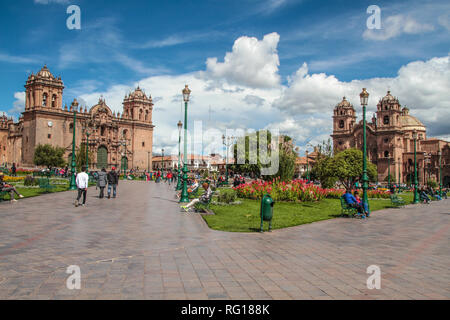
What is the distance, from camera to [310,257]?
21.1 feet

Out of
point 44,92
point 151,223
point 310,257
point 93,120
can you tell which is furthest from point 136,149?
point 310,257

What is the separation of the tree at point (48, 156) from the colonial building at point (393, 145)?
186ft

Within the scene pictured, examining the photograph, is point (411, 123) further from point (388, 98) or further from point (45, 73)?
point (45, 73)

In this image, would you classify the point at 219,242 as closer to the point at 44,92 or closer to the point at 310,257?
the point at 310,257

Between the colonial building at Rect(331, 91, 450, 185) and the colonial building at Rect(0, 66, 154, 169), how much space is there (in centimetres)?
4393

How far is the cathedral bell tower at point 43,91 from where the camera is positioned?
60812 millimetres

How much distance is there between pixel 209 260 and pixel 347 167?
132 ft

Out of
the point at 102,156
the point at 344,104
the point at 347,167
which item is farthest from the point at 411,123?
the point at 102,156

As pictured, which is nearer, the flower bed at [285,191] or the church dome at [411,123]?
the flower bed at [285,191]

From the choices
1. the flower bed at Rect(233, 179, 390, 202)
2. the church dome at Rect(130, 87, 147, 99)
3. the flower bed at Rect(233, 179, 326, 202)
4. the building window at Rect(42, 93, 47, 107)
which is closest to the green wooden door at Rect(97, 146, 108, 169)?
the building window at Rect(42, 93, 47, 107)

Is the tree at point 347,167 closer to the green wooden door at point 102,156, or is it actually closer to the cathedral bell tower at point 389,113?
the cathedral bell tower at point 389,113

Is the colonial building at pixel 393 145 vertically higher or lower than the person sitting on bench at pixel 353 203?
higher

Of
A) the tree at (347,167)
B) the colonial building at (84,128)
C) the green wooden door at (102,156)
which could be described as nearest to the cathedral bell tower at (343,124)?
the tree at (347,167)
